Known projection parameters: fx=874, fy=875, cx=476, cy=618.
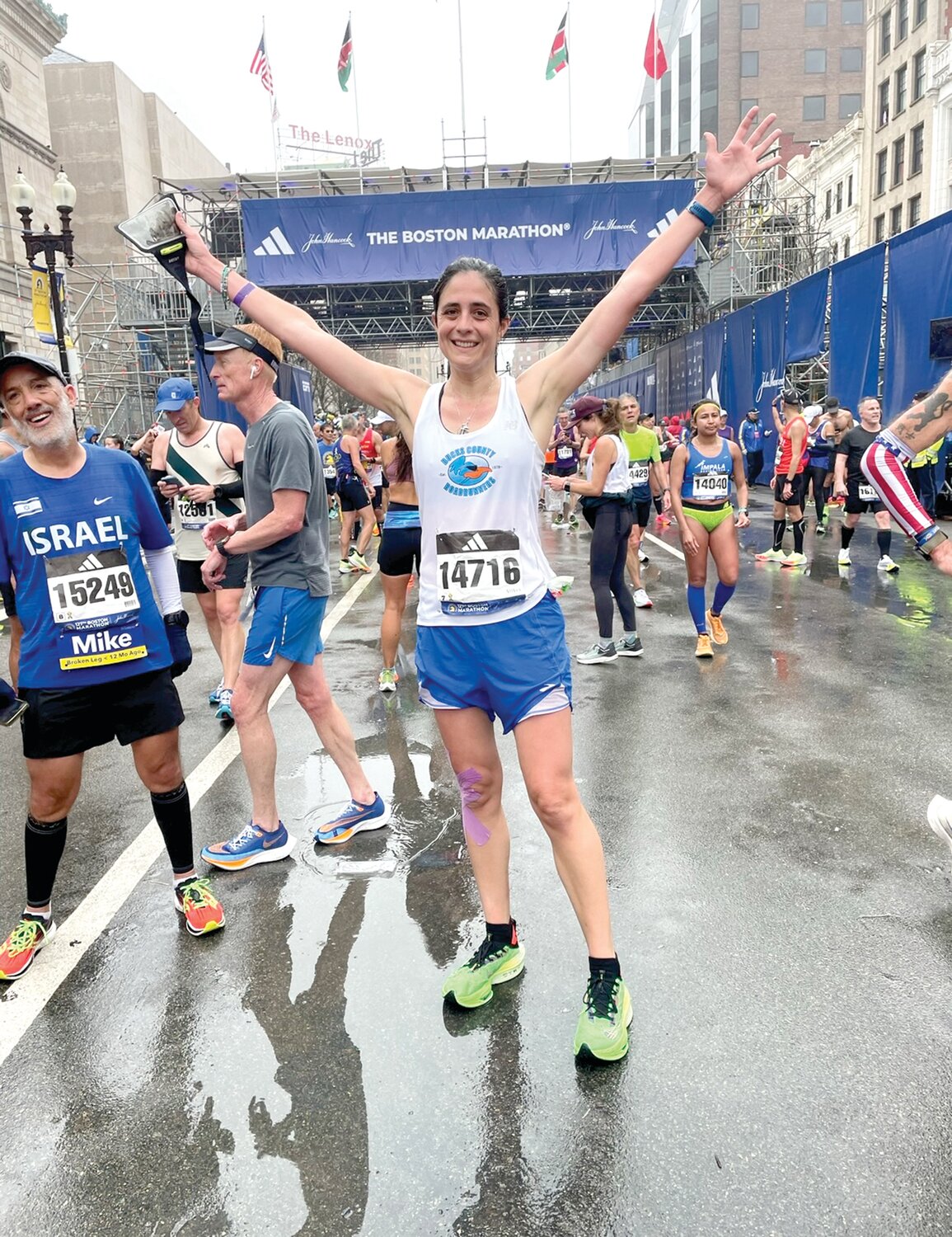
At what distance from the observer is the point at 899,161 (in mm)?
44781

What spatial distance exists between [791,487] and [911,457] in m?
8.88

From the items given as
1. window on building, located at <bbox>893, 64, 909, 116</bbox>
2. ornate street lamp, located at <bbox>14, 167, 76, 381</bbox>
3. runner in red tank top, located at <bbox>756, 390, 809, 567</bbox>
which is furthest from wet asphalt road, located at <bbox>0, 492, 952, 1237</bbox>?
window on building, located at <bbox>893, 64, 909, 116</bbox>

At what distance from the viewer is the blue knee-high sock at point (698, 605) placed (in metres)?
7.15

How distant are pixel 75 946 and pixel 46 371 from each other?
203 cm

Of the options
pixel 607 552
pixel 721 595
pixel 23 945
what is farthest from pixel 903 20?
pixel 23 945

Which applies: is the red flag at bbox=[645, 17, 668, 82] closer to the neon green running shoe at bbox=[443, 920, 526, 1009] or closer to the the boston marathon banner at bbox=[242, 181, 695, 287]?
the the boston marathon banner at bbox=[242, 181, 695, 287]

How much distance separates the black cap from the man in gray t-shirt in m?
0.73

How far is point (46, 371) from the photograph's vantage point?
2963 millimetres

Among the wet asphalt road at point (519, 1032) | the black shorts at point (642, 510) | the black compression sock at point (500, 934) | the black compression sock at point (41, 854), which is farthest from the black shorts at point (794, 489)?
the black compression sock at point (41, 854)

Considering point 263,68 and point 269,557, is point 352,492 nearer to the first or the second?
point 269,557

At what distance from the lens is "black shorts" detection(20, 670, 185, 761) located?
298cm

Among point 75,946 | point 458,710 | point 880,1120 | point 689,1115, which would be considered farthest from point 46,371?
point 880,1120

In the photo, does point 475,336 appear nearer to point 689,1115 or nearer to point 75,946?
point 689,1115

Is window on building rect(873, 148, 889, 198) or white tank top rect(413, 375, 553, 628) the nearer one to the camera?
white tank top rect(413, 375, 553, 628)
